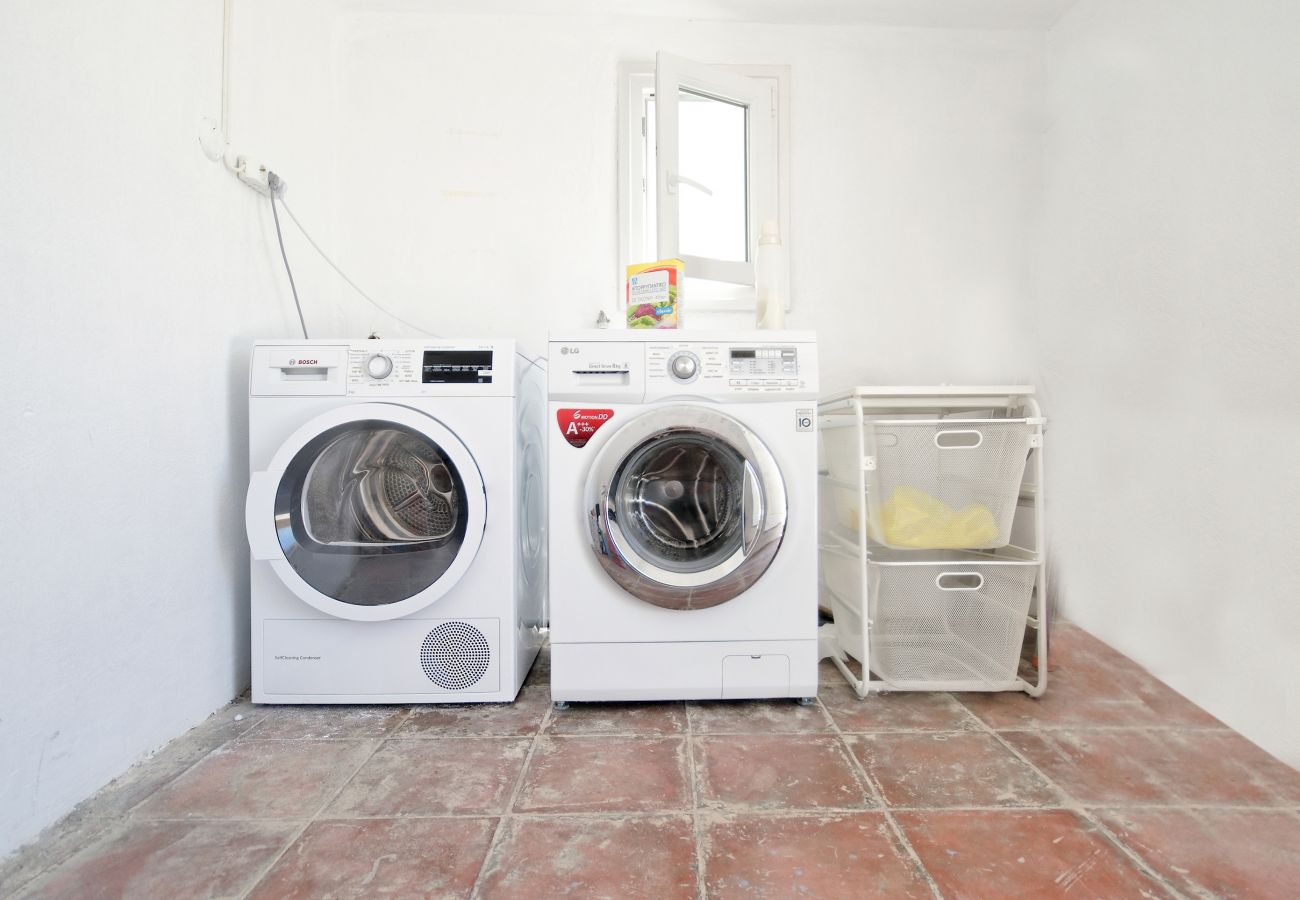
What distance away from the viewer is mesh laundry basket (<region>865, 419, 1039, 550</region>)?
1.67m

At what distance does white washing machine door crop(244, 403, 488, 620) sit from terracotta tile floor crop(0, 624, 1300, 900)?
336mm

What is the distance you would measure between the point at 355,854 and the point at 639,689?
0.73m

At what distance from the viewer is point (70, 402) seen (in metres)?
1.21

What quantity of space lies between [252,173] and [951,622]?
230 centimetres

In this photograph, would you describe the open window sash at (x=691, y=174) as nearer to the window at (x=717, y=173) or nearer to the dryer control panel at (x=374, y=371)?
the window at (x=717, y=173)

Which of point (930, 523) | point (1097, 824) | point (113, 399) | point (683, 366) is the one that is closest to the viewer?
point (1097, 824)

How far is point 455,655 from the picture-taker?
1.63 m

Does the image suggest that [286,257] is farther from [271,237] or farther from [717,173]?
[717,173]

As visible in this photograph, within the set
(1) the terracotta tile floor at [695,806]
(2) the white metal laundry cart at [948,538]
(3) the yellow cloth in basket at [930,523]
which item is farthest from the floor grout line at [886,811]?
(3) the yellow cloth in basket at [930,523]

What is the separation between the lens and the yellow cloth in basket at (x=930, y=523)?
1688 millimetres

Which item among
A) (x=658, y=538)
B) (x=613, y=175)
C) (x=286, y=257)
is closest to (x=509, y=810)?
(x=658, y=538)

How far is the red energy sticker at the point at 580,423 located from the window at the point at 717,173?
100 cm

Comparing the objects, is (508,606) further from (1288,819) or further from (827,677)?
(1288,819)

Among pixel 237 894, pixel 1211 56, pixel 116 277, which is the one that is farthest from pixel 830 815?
pixel 1211 56
